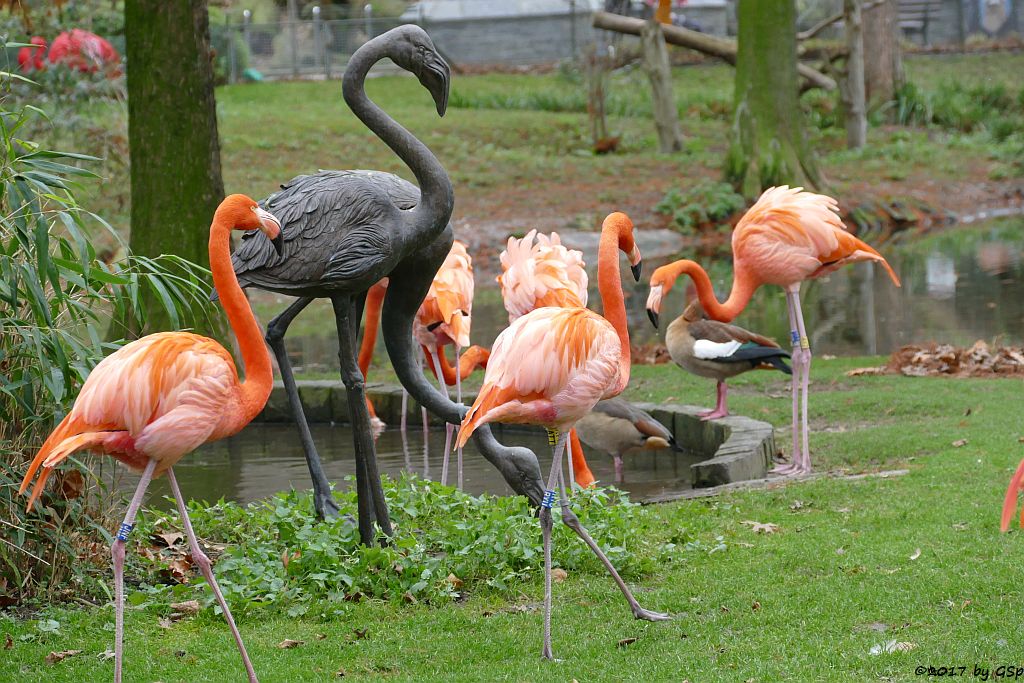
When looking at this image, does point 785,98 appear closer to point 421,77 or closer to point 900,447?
point 900,447

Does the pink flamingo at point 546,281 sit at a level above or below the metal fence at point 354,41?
below

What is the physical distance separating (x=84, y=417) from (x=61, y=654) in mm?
1048

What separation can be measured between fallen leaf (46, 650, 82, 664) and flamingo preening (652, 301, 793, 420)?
4.71 m

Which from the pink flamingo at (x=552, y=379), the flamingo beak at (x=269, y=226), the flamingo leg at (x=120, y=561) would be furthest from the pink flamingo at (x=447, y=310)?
the flamingo leg at (x=120, y=561)

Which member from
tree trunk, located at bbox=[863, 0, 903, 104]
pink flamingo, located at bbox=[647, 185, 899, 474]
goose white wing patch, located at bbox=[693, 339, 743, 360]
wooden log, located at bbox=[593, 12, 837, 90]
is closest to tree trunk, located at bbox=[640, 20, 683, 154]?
wooden log, located at bbox=[593, 12, 837, 90]

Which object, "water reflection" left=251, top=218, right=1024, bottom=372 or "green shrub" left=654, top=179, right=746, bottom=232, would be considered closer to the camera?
"water reflection" left=251, top=218, right=1024, bottom=372

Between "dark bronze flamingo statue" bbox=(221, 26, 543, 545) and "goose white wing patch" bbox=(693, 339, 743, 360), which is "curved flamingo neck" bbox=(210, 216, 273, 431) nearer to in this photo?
"dark bronze flamingo statue" bbox=(221, 26, 543, 545)

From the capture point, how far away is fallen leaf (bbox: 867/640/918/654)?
13.7 ft

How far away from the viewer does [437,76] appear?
5.55 m

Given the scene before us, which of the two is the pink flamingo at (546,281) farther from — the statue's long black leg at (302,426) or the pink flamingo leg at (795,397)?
the statue's long black leg at (302,426)

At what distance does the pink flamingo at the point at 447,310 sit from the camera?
7883 mm

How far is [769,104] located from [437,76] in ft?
48.3

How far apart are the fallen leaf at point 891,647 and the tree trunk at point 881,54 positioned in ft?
88.4

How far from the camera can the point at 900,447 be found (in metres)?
7.45
